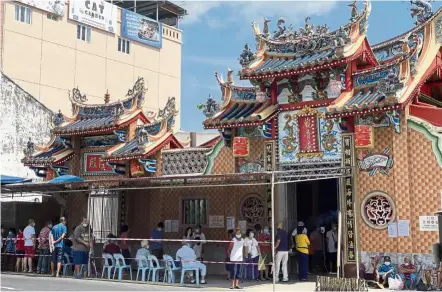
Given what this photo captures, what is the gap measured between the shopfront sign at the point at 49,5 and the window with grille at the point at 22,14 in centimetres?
45

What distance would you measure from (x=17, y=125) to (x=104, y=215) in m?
11.4

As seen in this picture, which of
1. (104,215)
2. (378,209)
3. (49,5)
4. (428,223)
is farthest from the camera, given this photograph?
(49,5)

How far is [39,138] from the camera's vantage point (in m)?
33.4

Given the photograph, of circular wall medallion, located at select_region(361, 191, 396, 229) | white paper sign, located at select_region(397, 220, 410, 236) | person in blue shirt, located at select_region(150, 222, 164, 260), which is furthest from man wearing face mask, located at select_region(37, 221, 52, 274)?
white paper sign, located at select_region(397, 220, 410, 236)

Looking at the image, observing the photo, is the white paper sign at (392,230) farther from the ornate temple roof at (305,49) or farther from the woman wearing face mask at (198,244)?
the woman wearing face mask at (198,244)

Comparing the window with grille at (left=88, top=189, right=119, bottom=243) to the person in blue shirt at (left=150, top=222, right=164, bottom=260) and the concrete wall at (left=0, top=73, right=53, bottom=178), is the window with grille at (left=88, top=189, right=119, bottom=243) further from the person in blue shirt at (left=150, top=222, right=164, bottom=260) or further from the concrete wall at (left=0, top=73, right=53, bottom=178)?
the concrete wall at (left=0, top=73, right=53, bottom=178)

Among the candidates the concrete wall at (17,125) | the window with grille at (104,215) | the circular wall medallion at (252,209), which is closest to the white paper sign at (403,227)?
the circular wall medallion at (252,209)

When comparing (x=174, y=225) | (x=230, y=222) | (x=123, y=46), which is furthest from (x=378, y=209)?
(x=123, y=46)

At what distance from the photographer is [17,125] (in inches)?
1280

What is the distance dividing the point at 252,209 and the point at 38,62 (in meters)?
30.9

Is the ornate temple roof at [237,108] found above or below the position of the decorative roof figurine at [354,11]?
below

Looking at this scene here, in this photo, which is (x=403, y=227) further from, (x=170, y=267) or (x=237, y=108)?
Answer: (x=237, y=108)

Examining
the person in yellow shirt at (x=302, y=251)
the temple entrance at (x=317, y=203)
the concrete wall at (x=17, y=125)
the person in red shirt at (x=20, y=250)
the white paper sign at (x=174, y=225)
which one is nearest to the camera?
the person in yellow shirt at (x=302, y=251)

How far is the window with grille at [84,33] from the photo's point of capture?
49562 millimetres
